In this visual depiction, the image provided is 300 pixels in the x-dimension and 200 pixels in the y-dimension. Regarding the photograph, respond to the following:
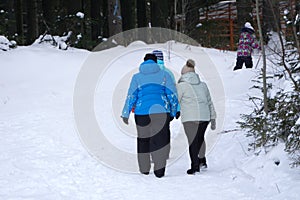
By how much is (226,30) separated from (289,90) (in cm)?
1750

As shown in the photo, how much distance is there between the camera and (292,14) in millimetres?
6484

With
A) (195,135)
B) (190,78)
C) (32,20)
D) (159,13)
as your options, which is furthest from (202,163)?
(159,13)

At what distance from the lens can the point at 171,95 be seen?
22.4ft

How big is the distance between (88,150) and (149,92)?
1792 mm

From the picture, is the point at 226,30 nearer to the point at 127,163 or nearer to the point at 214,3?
the point at 214,3

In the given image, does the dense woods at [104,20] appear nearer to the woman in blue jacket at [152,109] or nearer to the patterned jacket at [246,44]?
the patterned jacket at [246,44]

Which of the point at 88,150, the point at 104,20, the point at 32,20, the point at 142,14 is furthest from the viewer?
the point at 142,14

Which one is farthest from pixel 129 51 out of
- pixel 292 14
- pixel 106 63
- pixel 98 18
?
pixel 292 14

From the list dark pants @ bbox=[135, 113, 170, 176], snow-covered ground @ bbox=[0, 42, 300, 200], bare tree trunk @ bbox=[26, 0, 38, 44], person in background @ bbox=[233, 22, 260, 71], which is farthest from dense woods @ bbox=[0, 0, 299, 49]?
dark pants @ bbox=[135, 113, 170, 176]

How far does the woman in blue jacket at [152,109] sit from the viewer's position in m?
6.69

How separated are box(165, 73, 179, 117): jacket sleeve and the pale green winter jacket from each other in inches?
4.8

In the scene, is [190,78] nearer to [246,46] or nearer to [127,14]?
[246,46]

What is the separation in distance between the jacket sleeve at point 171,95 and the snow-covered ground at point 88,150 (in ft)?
2.92

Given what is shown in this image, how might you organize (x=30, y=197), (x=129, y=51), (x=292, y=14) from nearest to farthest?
1. (x=30, y=197)
2. (x=292, y=14)
3. (x=129, y=51)
